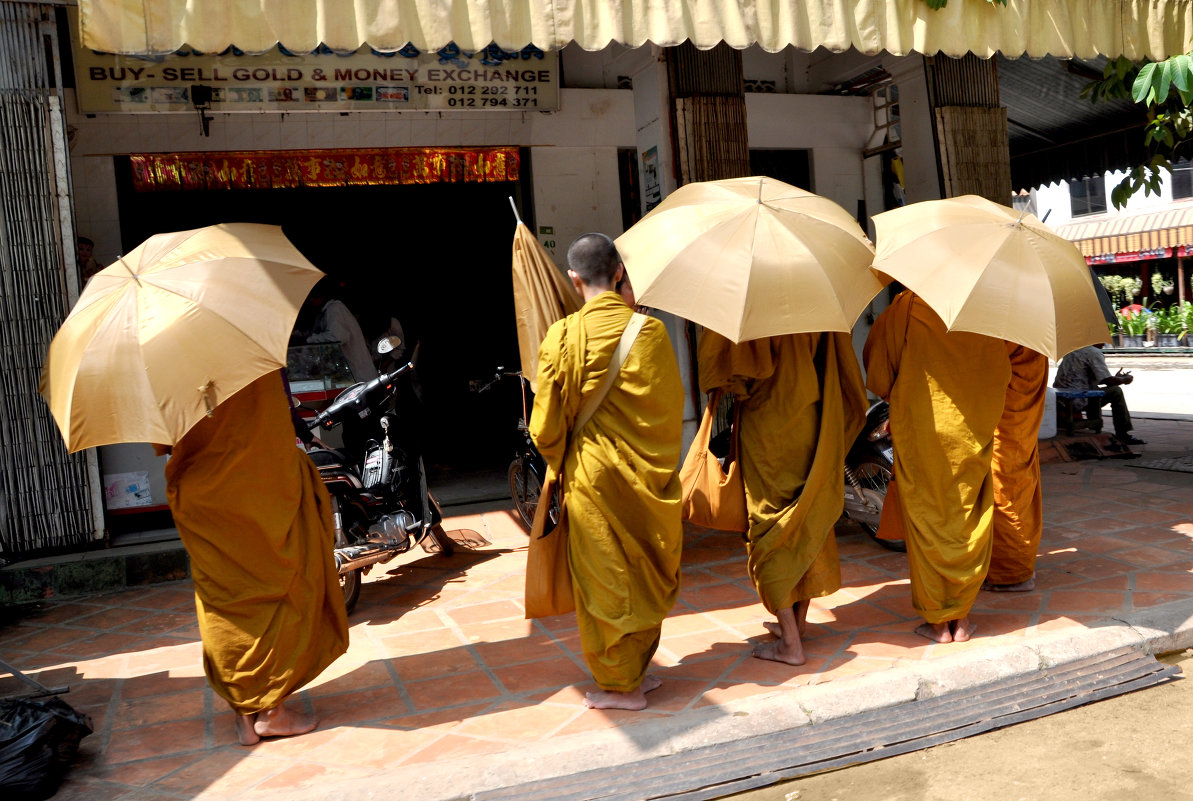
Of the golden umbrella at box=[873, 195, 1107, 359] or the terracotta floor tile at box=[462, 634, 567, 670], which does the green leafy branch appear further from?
the terracotta floor tile at box=[462, 634, 567, 670]

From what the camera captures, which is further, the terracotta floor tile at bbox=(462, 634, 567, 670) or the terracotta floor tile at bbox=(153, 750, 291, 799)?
the terracotta floor tile at bbox=(462, 634, 567, 670)

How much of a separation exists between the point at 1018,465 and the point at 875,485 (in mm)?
1344

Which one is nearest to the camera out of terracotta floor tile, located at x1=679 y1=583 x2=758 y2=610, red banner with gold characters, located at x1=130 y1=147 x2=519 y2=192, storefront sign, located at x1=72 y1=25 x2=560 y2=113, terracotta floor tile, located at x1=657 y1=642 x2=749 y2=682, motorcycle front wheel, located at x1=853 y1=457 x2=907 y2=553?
terracotta floor tile, located at x1=657 y1=642 x2=749 y2=682

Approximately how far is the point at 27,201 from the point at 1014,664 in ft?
19.2

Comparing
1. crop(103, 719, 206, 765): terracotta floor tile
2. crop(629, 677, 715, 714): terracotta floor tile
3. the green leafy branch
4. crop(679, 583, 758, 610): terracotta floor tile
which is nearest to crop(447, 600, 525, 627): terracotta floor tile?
crop(679, 583, 758, 610): terracotta floor tile

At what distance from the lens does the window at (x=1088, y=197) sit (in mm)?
28828

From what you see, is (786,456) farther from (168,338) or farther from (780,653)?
(168,338)

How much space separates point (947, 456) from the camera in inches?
173

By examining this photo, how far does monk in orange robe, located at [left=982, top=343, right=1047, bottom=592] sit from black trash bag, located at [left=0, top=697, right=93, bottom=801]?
4173mm

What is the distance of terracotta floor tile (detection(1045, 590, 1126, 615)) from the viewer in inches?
185

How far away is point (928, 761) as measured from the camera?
3.50 meters

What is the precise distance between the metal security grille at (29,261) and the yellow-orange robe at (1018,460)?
17.4ft

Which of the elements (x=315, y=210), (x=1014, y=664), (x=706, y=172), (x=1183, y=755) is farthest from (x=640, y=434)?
(x=315, y=210)

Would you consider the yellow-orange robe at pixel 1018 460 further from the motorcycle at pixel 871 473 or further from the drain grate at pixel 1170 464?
the drain grate at pixel 1170 464
